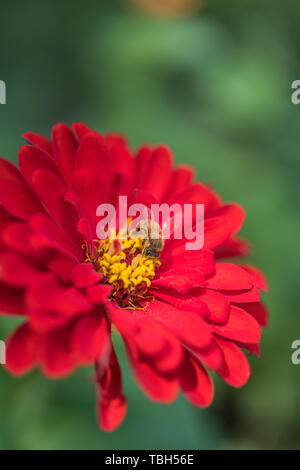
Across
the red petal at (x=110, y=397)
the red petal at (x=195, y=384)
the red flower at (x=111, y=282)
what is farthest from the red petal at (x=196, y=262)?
Answer: the red petal at (x=110, y=397)

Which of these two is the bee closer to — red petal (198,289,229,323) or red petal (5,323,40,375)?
red petal (198,289,229,323)

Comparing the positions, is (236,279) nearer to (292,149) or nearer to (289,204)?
(289,204)

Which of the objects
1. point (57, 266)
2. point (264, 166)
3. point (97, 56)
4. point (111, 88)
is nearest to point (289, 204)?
point (264, 166)

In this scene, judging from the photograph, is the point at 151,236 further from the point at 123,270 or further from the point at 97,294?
the point at 97,294

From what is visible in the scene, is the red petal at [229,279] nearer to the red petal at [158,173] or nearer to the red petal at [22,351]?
the red petal at [158,173]

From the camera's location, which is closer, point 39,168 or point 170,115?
point 39,168

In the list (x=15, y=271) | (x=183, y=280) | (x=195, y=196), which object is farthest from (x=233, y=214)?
(x=15, y=271)
